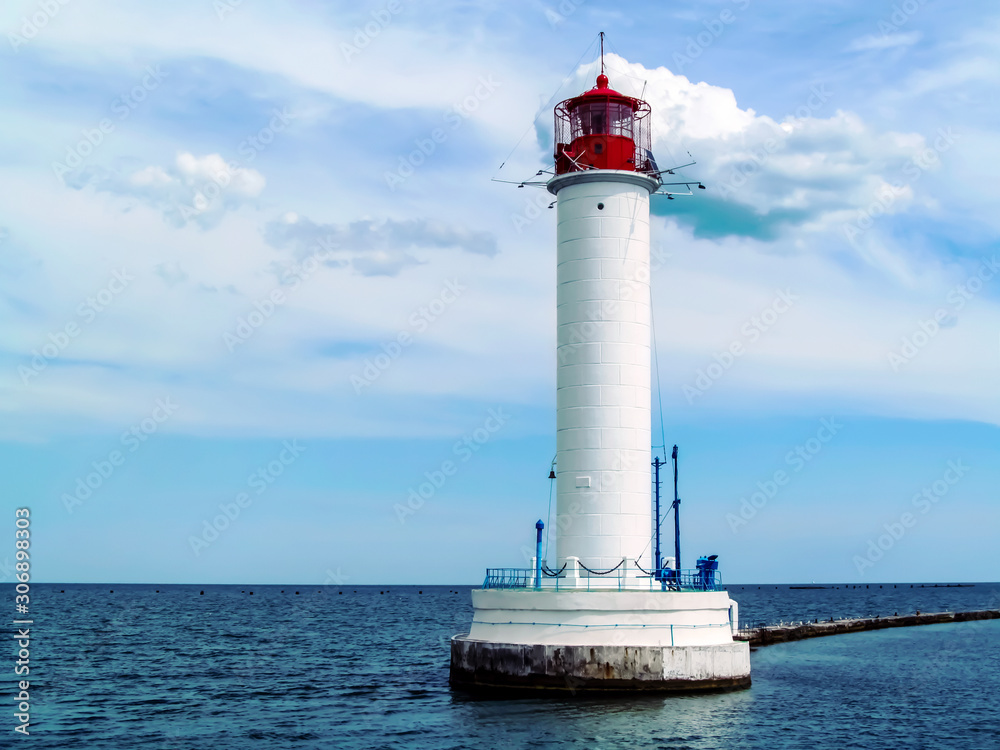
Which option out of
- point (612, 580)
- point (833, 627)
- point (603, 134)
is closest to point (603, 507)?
point (612, 580)

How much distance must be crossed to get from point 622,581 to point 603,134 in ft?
50.5

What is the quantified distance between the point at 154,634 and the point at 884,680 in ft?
175

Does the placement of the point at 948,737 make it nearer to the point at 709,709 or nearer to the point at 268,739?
the point at 709,709

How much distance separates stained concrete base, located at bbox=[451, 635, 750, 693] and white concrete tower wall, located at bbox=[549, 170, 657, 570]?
Answer: 11.6 feet

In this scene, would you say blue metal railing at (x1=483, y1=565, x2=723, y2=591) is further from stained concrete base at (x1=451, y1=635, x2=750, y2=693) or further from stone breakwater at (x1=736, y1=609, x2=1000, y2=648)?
stone breakwater at (x1=736, y1=609, x2=1000, y2=648)

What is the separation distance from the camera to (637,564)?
105 ft

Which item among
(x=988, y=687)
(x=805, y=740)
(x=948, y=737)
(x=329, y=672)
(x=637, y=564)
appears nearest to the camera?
(x=805, y=740)

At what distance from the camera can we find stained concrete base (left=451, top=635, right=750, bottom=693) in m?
29.0

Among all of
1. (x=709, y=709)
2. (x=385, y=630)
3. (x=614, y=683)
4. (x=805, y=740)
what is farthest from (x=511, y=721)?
(x=385, y=630)

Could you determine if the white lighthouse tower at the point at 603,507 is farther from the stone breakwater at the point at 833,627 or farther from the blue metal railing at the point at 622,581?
the stone breakwater at the point at 833,627

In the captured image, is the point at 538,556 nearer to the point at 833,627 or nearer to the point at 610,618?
the point at 610,618

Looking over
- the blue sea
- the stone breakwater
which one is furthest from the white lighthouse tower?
the stone breakwater

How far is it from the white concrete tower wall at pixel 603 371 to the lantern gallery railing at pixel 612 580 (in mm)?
389

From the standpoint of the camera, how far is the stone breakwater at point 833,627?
5744 centimetres
